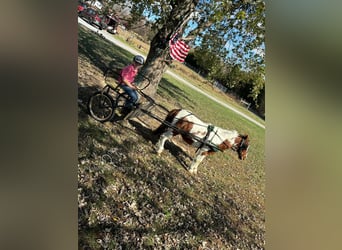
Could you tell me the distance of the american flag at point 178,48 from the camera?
11.3ft

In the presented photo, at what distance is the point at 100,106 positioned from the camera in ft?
12.3

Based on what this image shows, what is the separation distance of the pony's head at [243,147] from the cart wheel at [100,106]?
1451 millimetres

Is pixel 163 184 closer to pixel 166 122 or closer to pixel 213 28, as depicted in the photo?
pixel 166 122

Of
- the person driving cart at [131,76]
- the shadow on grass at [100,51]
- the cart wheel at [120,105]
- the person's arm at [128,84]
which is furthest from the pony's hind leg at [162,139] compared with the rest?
the shadow on grass at [100,51]

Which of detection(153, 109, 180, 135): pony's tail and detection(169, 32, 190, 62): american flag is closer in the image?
detection(169, 32, 190, 62): american flag

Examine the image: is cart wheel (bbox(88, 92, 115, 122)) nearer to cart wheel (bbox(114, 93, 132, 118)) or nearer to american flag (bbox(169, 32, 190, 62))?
cart wheel (bbox(114, 93, 132, 118))

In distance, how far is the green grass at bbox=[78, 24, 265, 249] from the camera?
3.34 m

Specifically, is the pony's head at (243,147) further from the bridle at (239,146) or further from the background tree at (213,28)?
the background tree at (213,28)

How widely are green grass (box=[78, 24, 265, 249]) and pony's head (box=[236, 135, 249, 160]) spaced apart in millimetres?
87

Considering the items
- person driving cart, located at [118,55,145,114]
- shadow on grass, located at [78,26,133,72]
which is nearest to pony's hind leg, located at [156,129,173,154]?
person driving cart, located at [118,55,145,114]

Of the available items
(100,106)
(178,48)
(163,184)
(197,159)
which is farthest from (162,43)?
(163,184)
